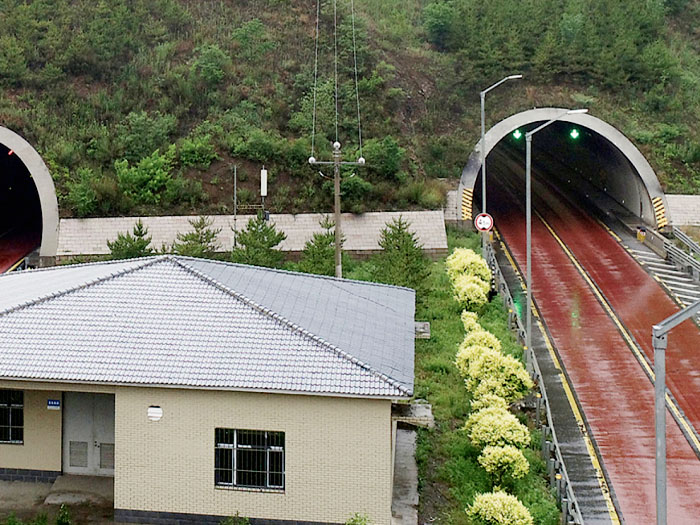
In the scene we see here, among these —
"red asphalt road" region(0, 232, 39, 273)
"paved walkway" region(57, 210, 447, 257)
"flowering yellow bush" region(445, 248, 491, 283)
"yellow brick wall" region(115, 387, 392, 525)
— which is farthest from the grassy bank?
"red asphalt road" region(0, 232, 39, 273)

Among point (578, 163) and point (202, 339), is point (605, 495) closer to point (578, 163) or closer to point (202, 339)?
point (202, 339)

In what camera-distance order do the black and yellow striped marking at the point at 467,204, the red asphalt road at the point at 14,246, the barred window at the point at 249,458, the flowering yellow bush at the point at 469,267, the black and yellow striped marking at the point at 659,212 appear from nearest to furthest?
1. the barred window at the point at 249,458
2. the flowering yellow bush at the point at 469,267
3. the red asphalt road at the point at 14,246
4. the black and yellow striped marking at the point at 659,212
5. the black and yellow striped marking at the point at 467,204

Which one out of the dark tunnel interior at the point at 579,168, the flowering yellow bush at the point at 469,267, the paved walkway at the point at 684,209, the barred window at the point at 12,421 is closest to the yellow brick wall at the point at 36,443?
the barred window at the point at 12,421

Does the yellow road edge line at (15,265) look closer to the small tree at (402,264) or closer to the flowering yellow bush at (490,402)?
the small tree at (402,264)

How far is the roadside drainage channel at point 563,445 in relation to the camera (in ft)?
68.9

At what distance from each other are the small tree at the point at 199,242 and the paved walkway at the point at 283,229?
37.2 inches

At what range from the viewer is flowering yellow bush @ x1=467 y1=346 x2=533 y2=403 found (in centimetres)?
2538

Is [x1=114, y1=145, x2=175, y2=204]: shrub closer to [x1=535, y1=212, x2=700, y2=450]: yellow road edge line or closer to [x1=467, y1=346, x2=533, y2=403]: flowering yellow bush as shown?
[x1=535, y1=212, x2=700, y2=450]: yellow road edge line

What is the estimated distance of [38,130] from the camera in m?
47.9

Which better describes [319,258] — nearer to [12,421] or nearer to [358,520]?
[12,421]

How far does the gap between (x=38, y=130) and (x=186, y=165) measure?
7454mm

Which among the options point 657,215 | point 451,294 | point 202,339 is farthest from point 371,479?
point 657,215

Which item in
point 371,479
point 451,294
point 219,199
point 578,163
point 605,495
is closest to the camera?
point 371,479

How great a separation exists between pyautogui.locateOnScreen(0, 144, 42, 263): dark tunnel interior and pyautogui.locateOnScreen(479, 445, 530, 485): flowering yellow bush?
31679 millimetres
